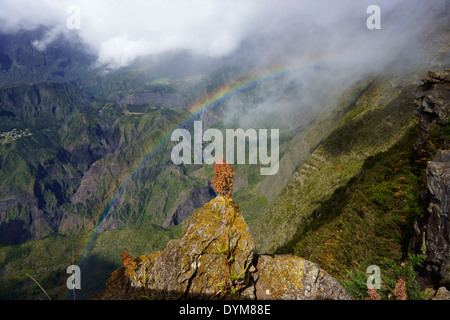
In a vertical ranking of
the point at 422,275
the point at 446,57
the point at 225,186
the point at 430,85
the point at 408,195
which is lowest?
the point at 422,275

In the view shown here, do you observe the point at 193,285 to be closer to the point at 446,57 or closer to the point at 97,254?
the point at 446,57

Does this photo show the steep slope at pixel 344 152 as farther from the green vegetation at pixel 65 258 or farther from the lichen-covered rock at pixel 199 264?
the green vegetation at pixel 65 258

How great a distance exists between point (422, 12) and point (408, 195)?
112m

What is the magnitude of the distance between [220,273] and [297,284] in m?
2.69

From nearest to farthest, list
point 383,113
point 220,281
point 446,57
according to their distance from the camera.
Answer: point 220,281 → point 383,113 → point 446,57

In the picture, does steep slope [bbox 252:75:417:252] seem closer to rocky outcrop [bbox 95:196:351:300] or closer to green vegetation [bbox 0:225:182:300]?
rocky outcrop [bbox 95:196:351:300]

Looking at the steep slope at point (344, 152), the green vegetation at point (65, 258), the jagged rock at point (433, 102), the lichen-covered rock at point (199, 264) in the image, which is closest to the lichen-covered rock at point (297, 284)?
the lichen-covered rock at point (199, 264)

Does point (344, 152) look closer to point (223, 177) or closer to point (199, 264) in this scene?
point (199, 264)

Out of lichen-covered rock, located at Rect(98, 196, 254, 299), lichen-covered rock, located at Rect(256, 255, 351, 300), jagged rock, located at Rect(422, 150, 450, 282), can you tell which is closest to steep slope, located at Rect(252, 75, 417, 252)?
jagged rock, located at Rect(422, 150, 450, 282)

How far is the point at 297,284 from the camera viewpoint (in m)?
7.94

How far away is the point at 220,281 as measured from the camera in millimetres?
7836

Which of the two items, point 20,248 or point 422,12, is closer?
point 422,12

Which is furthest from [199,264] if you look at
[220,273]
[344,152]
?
[344,152]
